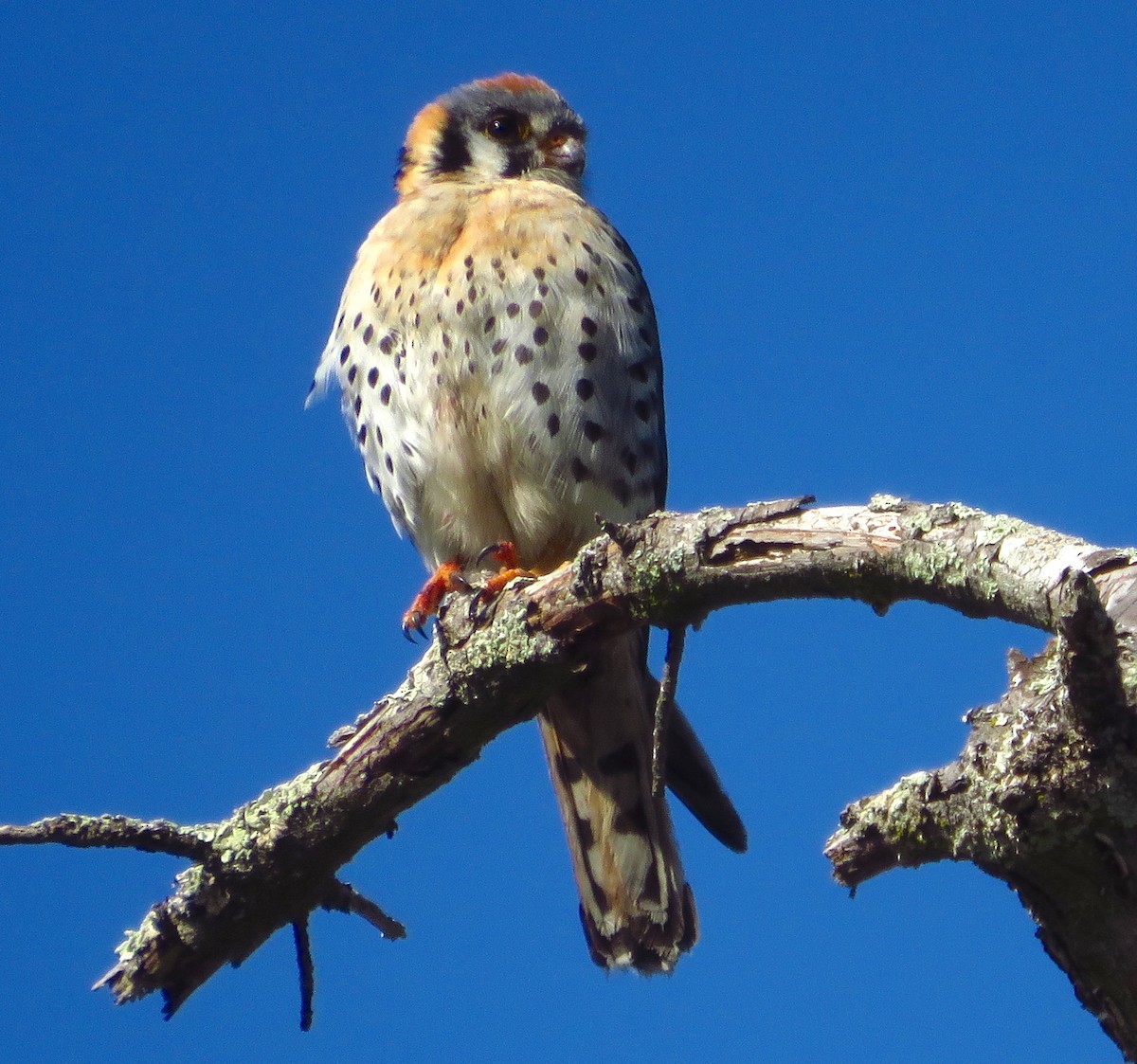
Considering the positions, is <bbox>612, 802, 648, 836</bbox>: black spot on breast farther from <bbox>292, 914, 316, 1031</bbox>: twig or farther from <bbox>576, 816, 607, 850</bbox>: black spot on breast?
<bbox>292, 914, 316, 1031</bbox>: twig

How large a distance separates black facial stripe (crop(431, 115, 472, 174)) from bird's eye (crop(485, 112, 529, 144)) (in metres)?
0.13

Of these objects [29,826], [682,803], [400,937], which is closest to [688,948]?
[682,803]

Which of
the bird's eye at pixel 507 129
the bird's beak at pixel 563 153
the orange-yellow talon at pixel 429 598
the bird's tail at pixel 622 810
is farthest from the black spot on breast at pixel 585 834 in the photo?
the bird's eye at pixel 507 129

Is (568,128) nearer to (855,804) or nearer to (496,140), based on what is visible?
(496,140)

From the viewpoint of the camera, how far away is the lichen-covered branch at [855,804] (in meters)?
2.42

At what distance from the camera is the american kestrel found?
16.5 ft

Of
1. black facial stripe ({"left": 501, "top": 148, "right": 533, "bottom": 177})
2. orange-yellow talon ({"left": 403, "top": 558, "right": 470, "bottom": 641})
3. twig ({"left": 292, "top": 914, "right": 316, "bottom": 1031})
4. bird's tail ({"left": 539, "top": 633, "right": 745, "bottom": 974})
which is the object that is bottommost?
twig ({"left": 292, "top": 914, "right": 316, "bottom": 1031})

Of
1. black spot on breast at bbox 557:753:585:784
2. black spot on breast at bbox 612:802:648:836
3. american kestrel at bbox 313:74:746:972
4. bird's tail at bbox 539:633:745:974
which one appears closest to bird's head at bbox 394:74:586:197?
american kestrel at bbox 313:74:746:972

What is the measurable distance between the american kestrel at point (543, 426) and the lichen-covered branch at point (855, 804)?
1.10 meters

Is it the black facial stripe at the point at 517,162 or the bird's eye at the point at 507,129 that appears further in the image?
the bird's eye at the point at 507,129

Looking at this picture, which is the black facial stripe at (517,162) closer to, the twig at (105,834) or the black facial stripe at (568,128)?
the black facial stripe at (568,128)

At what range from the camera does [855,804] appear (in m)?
2.70

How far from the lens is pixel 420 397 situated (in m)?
5.12

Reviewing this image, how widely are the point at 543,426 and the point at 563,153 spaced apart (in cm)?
183
